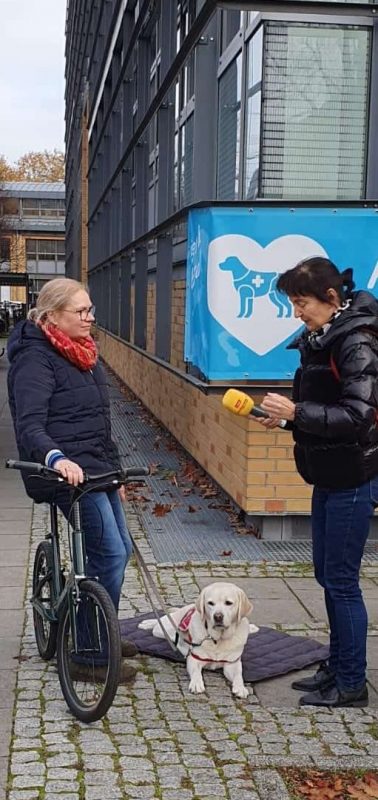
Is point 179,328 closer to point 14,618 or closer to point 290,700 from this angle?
point 14,618

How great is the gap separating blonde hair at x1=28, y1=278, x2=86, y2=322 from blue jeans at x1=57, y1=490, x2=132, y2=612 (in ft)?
2.56

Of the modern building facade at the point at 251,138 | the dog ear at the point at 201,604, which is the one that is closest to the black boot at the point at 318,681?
the dog ear at the point at 201,604

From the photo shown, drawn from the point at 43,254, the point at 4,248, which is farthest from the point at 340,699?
the point at 43,254

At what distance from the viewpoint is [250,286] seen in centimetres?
762

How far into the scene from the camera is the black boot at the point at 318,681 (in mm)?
4723

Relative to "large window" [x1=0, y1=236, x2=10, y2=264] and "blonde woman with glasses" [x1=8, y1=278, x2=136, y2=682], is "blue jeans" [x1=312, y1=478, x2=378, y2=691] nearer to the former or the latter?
"blonde woman with glasses" [x1=8, y1=278, x2=136, y2=682]

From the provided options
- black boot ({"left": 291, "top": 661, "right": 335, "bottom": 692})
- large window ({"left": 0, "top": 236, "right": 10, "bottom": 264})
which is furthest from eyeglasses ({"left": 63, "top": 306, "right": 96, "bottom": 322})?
large window ({"left": 0, "top": 236, "right": 10, "bottom": 264})

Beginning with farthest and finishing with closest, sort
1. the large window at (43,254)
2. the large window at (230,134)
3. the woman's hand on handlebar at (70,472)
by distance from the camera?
the large window at (43,254)
the large window at (230,134)
the woman's hand on handlebar at (70,472)

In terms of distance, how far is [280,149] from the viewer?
8.51m

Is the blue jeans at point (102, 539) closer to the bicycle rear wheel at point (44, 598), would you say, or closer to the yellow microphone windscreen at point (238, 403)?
the bicycle rear wheel at point (44, 598)

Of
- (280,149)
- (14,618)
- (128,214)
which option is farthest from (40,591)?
(128,214)

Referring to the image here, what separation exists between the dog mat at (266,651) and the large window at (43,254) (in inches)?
3621

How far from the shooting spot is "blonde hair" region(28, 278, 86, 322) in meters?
4.55

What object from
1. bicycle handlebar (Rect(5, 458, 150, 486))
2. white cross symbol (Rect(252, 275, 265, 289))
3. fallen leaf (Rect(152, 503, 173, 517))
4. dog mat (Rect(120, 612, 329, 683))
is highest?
white cross symbol (Rect(252, 275, 265, 289))
